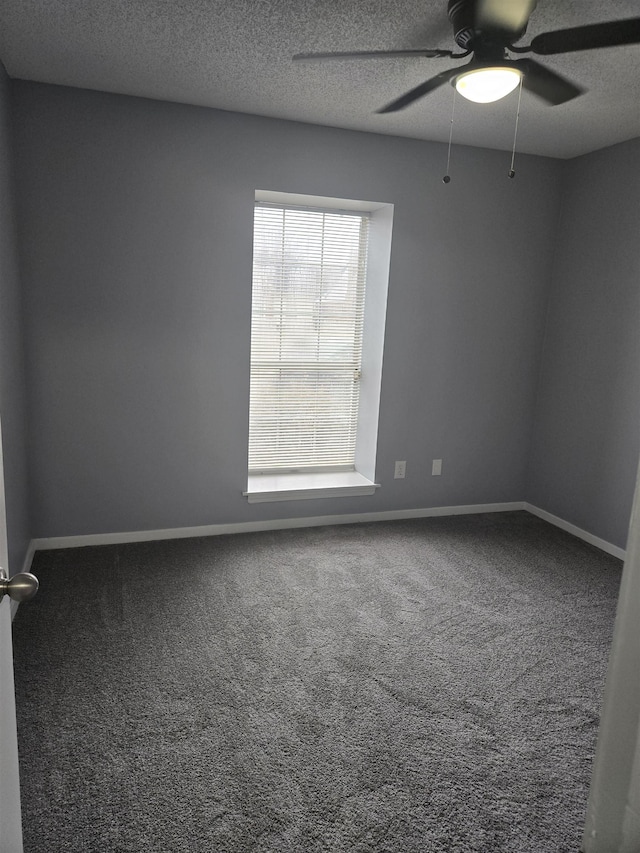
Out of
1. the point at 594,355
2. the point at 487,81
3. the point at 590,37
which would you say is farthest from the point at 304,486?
the point at 590,37

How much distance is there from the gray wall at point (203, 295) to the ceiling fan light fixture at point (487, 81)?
1.53 meters

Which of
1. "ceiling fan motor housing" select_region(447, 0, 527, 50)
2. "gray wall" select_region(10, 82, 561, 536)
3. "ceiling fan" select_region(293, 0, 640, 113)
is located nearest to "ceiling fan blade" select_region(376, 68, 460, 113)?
"ceiling fan" select_region(293, 0, 640, 113)

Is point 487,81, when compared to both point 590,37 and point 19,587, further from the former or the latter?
point 19,587

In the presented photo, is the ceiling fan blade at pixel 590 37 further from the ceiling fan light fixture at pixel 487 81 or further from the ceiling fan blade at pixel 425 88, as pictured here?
the ceiling fan blade at pixel 425 88

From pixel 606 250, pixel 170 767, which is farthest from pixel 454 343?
pixel 170 767

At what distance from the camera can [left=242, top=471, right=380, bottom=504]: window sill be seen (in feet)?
12.1

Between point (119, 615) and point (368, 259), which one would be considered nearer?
point (119, 615)

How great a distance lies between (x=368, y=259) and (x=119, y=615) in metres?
2.68

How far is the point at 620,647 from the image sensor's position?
0.80m

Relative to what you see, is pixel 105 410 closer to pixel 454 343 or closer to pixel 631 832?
pixel 454 343

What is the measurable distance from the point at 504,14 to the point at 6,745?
2364 mm

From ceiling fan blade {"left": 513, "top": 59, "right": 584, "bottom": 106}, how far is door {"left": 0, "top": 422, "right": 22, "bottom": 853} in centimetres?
204

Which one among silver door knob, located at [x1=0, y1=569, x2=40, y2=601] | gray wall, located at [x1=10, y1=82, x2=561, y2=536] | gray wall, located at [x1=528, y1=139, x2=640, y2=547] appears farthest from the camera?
gray wall, located at [x1=528, y1=139, x2=640, y2=547]

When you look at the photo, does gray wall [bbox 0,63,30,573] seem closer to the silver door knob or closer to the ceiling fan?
the ceiling fan
